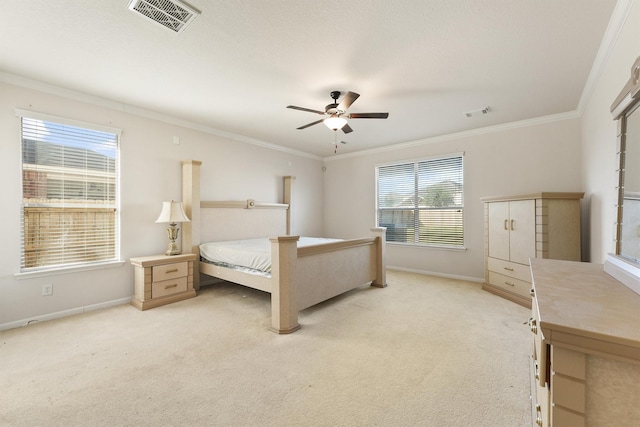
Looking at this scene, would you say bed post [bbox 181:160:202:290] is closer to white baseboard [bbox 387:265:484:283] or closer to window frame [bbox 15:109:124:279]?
window frame [bbox 15:109:124:279]

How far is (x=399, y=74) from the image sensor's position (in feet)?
8.93

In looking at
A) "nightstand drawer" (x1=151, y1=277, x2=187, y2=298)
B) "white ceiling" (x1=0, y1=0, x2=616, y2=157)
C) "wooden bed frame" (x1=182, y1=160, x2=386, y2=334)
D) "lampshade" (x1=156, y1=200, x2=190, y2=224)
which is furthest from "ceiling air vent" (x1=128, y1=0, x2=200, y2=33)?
"nightstand drawer" (x1=151, y1=277, x2=187, y2=298)

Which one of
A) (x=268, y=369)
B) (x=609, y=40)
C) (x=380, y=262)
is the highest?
(x=609, y=40)

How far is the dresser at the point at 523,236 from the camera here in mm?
3227

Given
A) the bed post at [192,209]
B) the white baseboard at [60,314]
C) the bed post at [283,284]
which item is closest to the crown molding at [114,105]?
the bed post at [192,209]

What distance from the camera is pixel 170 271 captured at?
3580 mm

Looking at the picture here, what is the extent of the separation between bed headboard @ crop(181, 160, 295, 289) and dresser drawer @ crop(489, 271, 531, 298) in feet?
12.3

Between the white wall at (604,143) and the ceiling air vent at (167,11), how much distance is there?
115 inches

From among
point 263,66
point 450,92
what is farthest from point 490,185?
point 263,66

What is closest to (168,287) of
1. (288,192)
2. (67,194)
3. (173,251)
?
(173,251)

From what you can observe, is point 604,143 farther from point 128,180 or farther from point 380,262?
point 128,180

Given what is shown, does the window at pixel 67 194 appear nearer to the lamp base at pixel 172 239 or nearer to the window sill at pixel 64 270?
the window sill at pixel 64 270

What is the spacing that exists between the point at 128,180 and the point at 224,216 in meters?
1.45

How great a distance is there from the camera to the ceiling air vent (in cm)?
183
